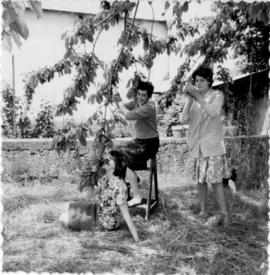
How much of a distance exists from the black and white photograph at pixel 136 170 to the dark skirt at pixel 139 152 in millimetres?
12

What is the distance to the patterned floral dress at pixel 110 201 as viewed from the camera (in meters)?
3.38

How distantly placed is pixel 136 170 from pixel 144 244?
1.32m

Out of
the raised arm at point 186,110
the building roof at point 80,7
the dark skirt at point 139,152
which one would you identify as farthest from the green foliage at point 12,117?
the raised arm at point 186,110

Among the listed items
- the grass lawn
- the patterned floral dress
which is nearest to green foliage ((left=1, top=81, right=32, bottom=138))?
the grass lawn

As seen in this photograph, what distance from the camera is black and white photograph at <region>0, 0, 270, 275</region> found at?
2924 mm

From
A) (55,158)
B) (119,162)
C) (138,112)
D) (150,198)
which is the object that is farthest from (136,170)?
(55,158)

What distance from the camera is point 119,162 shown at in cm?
368

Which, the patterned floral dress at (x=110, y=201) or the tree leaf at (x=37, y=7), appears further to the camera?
the patterned floral dress at (x=110, y=201)

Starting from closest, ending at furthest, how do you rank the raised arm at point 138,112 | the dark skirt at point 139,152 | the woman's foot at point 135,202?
the raised arm at point 138,112 → the dark skirt at point 139,152 → the woman's foot at point 135,202

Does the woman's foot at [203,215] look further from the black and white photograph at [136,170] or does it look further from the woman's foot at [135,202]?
the woman's foot at [135,202]

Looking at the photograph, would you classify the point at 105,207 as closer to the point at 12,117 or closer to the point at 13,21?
the point at 13,21

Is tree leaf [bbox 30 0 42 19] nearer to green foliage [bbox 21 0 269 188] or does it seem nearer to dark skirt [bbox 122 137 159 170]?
green foliage [bbox 21 0 269 188]

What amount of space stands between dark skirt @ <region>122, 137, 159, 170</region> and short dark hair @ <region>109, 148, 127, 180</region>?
2.8 inches

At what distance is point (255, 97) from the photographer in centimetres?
646
